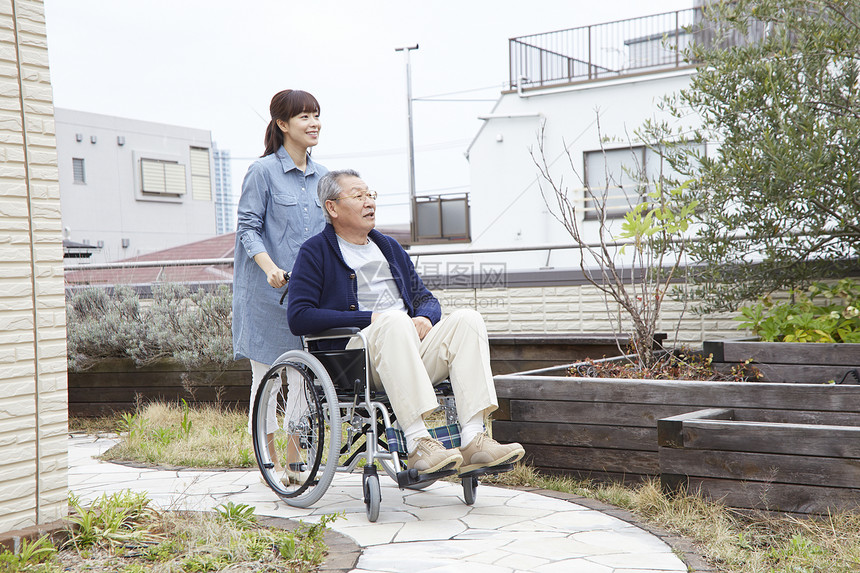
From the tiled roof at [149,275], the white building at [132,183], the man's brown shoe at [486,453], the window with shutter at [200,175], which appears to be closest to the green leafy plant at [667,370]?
the man's brown shoe at [486,453]

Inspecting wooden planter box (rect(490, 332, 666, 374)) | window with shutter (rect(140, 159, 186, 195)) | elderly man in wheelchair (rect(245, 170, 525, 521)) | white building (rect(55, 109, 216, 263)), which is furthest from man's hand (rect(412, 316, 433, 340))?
window with shutter (rect(140, 159, 186, 195))

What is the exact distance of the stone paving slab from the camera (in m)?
2.22

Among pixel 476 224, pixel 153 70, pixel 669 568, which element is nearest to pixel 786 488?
pixel 669 568

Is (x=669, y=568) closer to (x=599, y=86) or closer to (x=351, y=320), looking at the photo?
(x=351, y=320)

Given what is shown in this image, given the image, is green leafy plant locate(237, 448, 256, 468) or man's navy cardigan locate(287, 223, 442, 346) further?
green leafy plant locate(237, 448, 256, 468)

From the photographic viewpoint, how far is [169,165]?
24.4 m

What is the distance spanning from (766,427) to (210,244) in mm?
15075

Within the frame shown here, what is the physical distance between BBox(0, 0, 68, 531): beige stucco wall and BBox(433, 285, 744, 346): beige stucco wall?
13.7 ft

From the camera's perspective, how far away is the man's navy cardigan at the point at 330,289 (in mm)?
2822

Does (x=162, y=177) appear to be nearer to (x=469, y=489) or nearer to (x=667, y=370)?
(x=667, y=370)

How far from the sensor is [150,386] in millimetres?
5434

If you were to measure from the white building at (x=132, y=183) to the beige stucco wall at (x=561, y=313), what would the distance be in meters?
16.2

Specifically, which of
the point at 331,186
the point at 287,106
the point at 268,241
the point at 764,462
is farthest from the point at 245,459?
the point at 764,462

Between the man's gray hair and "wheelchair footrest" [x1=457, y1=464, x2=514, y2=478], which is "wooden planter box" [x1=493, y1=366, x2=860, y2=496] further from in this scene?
the man's gray hair
